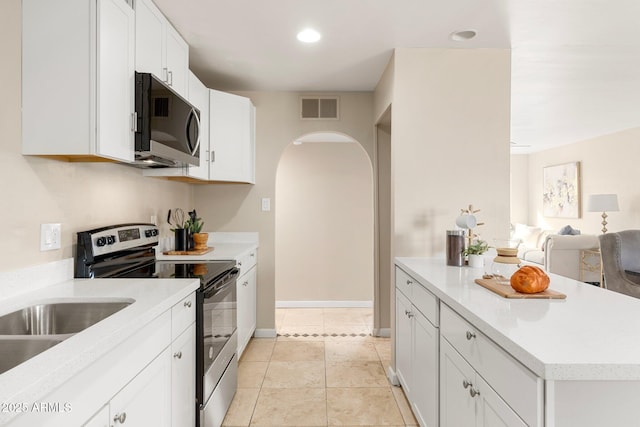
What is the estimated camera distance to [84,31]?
4.98 ft

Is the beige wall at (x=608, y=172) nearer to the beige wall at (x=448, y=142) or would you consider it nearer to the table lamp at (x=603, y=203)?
the table lamp at (x=603, y=203)

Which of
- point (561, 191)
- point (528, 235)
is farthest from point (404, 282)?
point (561, 191)

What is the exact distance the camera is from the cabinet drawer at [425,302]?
71.3 inches

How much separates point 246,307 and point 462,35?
263cm

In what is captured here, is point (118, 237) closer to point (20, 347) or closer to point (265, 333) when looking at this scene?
point (20, 347)

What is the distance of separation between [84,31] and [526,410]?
80.0 inches

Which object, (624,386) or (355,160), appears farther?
(355,160)

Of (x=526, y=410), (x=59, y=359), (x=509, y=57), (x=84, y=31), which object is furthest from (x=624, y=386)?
(x=509, y=57)

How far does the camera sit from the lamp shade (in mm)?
5684

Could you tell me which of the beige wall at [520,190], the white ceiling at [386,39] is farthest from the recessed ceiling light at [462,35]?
the beige wall at [520,190]

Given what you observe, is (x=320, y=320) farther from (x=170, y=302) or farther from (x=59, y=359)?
(x=59, y=359)

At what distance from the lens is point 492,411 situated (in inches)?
46.7

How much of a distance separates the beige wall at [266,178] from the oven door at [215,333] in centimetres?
120

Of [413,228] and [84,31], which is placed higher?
[84,31]
